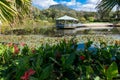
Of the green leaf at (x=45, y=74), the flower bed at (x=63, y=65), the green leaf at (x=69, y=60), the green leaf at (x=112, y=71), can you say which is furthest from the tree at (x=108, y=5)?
the green leaf at (x=112, y=71)

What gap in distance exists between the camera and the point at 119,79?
3.03 m

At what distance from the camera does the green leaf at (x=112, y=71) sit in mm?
2818

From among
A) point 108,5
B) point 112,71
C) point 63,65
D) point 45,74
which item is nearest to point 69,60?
point 63,65

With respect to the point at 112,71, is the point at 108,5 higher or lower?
higher

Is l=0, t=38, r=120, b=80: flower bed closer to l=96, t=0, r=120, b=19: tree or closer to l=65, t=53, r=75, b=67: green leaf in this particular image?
l=65, t=53, r=75, b=67: green leaf

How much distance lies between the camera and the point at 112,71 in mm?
2846

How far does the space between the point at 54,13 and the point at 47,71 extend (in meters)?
101

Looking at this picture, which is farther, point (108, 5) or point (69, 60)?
point (108, 5)

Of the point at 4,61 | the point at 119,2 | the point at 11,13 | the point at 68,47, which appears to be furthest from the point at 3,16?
the point at 119,2

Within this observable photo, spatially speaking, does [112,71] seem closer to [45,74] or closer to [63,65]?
[45,74]

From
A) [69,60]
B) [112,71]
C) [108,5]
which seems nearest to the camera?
[112,71]

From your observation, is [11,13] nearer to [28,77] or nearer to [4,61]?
[4,61]

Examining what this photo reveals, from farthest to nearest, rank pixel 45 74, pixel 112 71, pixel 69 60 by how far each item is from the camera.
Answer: pixel 69 60 < pixel 45 74 < pixel 112 71

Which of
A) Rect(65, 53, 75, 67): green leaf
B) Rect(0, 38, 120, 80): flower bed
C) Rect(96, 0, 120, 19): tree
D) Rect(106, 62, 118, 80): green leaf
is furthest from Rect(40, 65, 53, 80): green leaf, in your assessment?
Rect(96, 0, 120, 19): tree
